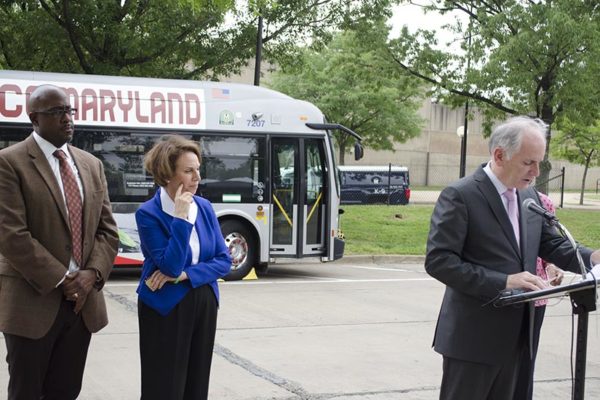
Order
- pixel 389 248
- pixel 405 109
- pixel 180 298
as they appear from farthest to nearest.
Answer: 1. pixel 405 109
2. pixel 389 248
3. pixel 180 298

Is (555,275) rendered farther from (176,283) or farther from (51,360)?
(51,360)

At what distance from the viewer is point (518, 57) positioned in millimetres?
22391

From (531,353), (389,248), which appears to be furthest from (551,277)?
(389,248)

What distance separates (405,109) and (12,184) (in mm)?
38825

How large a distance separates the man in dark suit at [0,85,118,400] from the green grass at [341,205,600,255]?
47.6ft

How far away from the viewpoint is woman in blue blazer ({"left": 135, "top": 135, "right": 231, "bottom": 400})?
4344 mm

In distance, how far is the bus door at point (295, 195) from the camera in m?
15.0

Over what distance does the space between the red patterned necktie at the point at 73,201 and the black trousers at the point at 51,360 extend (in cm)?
29

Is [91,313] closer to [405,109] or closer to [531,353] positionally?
[531,353]

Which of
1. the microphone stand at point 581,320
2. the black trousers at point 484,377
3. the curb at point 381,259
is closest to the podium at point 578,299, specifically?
the microphone stand at point 581,320

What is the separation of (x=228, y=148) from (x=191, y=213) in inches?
409

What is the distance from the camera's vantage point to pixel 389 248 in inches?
778

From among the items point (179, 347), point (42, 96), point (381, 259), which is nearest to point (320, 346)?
point (179, 347)

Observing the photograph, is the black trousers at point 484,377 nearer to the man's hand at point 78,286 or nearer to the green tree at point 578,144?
the man's hand at point 78,286
